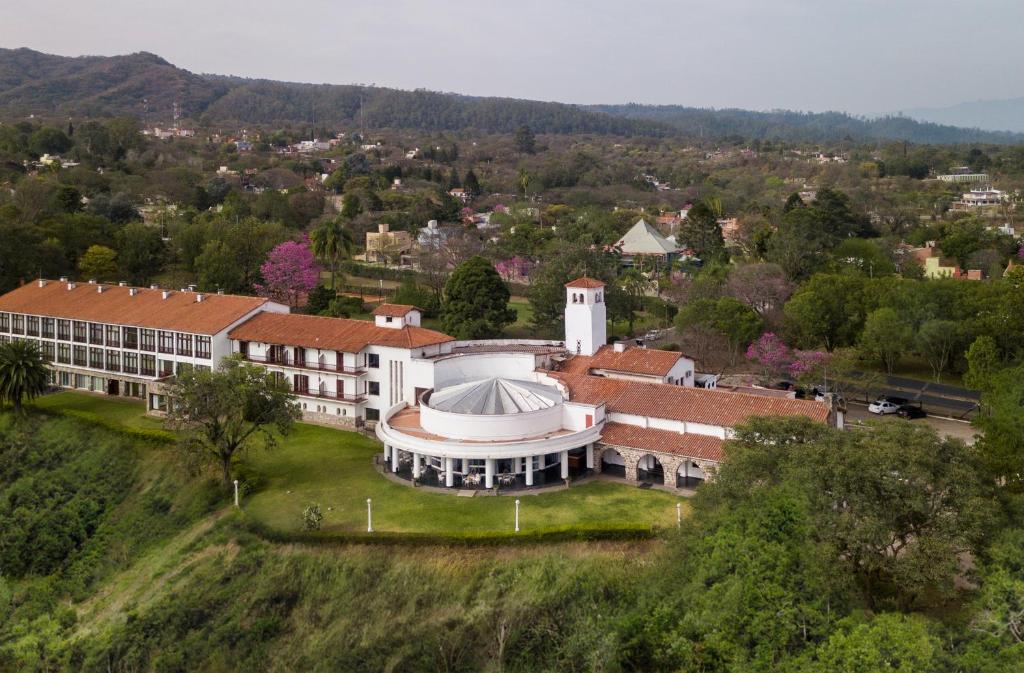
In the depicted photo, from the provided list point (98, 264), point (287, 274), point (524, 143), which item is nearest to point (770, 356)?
point (287, 274)

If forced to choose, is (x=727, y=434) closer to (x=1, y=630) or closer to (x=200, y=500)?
(x=200, y=500)

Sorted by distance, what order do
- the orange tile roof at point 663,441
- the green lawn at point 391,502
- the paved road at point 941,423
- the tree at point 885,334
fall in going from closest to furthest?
1. the green lawn at point 391,502
2. the orange tile roof at point 663,441
3. the paved road at point 941,423
4. the tree at point 885,334

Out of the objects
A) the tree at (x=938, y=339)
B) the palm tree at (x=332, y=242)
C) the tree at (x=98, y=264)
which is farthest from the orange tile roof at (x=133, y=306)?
the tree at (x=938, y=339)

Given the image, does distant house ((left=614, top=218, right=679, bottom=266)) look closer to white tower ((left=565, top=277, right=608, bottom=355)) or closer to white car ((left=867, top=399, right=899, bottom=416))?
white tower ((left=565, top=277, right=608, bottom=355))

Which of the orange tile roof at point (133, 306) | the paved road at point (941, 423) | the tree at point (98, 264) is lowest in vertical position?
the paved road at point (941, 423)

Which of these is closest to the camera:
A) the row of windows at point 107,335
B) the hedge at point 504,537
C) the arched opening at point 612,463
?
the hedge at point 504,537

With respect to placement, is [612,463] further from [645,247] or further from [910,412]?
[645,247]

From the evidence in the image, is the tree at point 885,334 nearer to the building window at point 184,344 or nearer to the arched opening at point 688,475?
the arched opening at point 688,475
